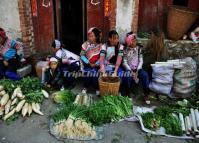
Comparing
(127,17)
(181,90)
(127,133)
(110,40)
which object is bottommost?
(127,133)

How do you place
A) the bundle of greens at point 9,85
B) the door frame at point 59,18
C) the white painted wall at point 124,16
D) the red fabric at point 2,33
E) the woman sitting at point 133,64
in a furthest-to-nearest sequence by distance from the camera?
the door frame at point 59,18, the white painted wall at point 124,16, the red fabric at point 2,33, the woman sitting at point 133,64, the bundle of greens at point 9,85

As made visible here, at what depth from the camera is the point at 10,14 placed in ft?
24.2

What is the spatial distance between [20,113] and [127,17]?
11.3 feet

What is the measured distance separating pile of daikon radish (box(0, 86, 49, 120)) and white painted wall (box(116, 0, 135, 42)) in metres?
2.79

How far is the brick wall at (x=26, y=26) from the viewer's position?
24.0 feet

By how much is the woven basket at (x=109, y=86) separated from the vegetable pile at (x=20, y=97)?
4.30 ft

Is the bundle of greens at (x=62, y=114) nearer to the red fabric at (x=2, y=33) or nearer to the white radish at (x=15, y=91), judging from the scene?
the white radish at (x=15, y=91)

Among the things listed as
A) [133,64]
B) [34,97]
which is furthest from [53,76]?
[133,64]

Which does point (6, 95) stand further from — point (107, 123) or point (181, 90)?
point (181, 90)

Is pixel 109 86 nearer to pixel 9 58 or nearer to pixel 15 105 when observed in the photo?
pixel 15 105

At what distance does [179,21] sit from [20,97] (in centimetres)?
418

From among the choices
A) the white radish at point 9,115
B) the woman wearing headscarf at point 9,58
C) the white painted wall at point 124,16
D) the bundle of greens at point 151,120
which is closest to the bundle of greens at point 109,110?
the bundle of greens at point 151,120

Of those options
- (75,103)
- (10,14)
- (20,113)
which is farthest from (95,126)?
(10,14)

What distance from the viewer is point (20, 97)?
632 centimetres
